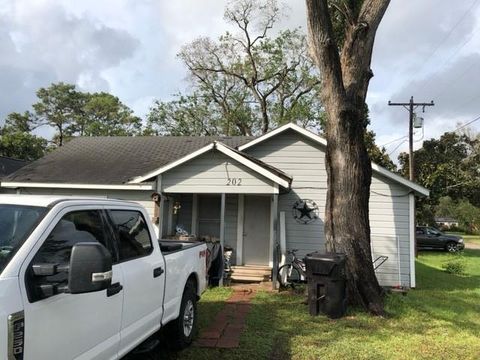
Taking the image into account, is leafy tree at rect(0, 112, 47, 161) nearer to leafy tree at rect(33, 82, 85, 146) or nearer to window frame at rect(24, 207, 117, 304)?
leafy tree at rect(33, 82, 85, 146)

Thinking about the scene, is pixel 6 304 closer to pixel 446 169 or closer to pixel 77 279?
pixel 77 279

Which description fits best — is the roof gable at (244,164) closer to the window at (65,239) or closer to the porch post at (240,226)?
the porch post at (240,226)

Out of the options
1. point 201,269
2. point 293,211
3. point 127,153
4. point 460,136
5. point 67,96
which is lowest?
point 201,269

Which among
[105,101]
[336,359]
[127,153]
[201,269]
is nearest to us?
[336,359]

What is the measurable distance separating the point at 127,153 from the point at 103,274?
586 inches

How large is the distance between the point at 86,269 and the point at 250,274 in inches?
401

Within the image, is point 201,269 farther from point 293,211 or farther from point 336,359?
point 293,211

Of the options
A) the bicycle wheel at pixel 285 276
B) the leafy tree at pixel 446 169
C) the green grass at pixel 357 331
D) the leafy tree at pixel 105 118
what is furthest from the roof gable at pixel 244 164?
the leafy tree at pixel 105 118

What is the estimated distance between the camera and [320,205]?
14.0 m

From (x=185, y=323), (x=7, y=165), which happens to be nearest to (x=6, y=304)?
(x=185, y=323)

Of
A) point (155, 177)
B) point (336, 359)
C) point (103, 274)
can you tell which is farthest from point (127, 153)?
point (103, 274)

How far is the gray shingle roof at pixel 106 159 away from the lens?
1532cm

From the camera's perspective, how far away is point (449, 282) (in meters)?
14.9

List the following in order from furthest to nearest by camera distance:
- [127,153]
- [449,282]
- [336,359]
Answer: [127,153] → [449,282] → [336,359]
